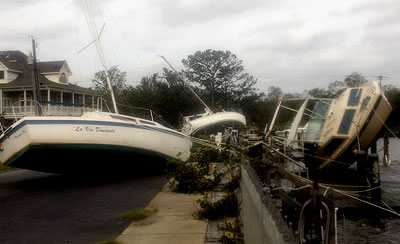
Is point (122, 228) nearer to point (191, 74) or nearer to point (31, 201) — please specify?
point (31, 201)

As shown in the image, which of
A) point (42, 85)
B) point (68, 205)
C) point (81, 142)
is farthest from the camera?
point (42, 85)

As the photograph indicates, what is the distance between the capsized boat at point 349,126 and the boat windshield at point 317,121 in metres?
0.15

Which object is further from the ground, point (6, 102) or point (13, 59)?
point (13, 59)

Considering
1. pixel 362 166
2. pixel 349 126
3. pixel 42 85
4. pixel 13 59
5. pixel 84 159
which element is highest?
pixel 13 59

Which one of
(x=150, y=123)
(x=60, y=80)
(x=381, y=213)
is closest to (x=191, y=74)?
(x=60, y=80)

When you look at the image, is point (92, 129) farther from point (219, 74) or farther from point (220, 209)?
point (219, 74)

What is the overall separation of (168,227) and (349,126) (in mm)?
9527

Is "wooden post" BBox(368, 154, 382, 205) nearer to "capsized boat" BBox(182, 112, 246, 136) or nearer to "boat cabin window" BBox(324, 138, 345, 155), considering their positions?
"boat cabin window" BBox(324, 138, 345, 155)

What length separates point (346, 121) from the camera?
1507 cm

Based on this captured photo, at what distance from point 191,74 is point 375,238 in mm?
56675

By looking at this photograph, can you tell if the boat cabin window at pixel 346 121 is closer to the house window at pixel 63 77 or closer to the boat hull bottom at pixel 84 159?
the boat hull bottom at pixel 84 159

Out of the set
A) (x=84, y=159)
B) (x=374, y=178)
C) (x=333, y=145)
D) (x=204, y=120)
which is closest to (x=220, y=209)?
(x=374, y=178)

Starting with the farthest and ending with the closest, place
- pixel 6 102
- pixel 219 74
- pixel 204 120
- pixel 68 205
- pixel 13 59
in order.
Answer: pixel 219 74 < pixel 13 59 < pixel 6 102 < pixel 204 120 < pixel 68 205

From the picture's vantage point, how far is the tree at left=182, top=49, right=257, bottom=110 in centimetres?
6294
